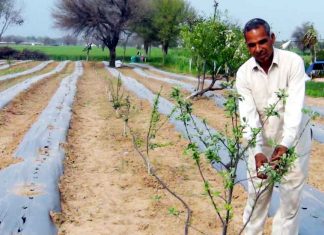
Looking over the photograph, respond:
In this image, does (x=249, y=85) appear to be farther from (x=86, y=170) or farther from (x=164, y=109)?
(x=164, y=109)

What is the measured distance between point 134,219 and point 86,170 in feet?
5.84

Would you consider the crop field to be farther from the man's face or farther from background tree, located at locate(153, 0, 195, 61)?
background tree, located at locate(153, 0, 195, 61)

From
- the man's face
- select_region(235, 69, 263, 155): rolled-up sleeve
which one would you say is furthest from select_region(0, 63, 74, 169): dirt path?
the man's face

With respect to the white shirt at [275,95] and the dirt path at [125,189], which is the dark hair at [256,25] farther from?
the dirt path at [125,189]

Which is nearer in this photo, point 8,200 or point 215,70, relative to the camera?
point 8,200

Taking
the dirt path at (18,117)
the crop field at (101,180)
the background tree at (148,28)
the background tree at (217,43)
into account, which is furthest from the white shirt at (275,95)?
the background tree at (148,28)

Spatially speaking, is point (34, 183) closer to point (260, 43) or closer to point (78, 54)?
point (260, 43)

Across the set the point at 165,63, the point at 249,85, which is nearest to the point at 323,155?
the point at 249,85

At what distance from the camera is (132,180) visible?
577cm

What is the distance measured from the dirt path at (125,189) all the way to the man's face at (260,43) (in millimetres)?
1053

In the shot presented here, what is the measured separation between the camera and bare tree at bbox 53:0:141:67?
105ft

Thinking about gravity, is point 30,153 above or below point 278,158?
below

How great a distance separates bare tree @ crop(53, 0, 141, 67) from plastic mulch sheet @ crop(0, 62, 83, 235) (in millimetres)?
24397

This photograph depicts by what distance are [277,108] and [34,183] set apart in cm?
309
